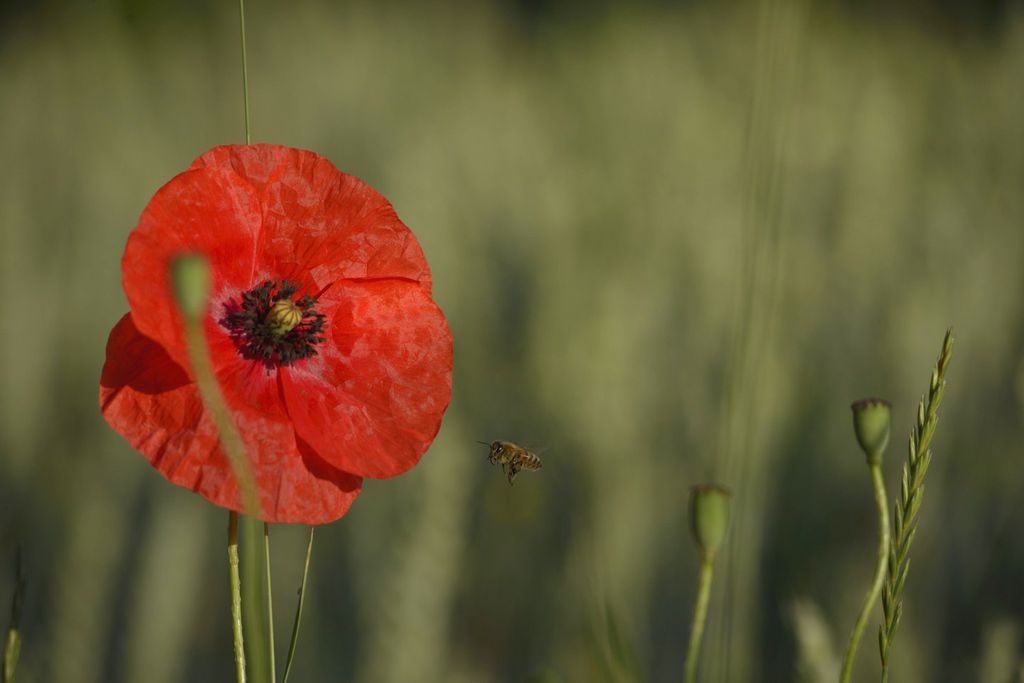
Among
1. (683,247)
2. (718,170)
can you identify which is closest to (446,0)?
(718,170)

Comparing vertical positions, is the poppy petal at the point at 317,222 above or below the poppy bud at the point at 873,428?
above

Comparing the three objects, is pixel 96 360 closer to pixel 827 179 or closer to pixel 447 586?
pixel 447 586

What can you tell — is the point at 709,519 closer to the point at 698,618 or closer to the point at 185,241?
the point at 698,618

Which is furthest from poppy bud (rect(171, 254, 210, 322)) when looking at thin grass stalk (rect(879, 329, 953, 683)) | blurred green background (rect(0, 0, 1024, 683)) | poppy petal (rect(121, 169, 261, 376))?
blurred green background (rect(0, 0, 1024, 683))

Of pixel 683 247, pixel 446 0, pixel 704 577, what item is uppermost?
pixel 446 0

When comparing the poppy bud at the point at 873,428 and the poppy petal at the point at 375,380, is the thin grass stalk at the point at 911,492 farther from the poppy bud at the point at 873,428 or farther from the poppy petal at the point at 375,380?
the poppy petal at the point at 375,380

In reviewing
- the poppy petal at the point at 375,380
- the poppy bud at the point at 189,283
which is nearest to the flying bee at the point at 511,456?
the poppy petal at the point at 375,380

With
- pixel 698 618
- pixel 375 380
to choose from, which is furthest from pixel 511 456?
pixel 698 618
